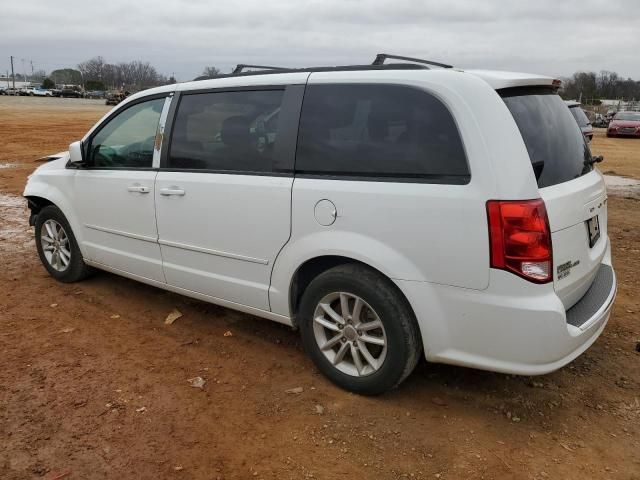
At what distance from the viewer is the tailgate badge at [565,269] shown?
2.83m

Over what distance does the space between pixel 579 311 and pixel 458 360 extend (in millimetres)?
727

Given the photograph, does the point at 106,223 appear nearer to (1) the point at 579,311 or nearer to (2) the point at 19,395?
(2) the point at 19,395

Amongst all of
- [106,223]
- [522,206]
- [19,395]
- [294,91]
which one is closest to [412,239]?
[522,206]

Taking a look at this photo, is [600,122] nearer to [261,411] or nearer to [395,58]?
[395,58]

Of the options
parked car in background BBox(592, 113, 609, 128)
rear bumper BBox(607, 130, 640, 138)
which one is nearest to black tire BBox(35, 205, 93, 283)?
rear bumper BBox(607, 130, 640, 138)

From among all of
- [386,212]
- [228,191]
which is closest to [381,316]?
[386,212]

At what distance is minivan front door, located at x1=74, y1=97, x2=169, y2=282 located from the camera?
4.26 m

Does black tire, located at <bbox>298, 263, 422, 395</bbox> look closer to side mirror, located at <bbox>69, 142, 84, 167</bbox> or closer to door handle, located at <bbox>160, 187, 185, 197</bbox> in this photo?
door handle, located at <bbox>160, 187, 185, 197</bbox>

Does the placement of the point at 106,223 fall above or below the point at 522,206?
below

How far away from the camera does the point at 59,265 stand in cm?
537

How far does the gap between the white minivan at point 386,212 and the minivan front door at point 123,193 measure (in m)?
0.04

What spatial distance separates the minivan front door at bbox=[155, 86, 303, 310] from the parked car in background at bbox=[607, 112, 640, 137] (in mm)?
28928

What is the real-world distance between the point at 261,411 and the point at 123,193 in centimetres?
212

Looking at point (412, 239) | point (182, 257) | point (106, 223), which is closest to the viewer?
point (412, 239)
